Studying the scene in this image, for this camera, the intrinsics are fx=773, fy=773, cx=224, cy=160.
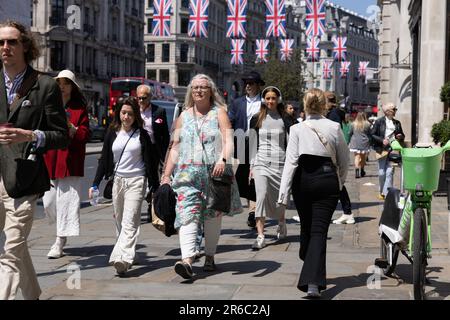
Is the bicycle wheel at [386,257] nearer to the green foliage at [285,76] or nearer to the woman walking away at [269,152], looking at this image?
the woman walking away at [269,152]

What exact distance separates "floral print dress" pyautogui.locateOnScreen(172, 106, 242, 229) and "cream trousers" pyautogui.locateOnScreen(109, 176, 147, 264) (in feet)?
1.69

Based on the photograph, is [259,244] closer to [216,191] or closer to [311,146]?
[216,191]

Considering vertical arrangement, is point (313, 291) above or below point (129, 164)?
below

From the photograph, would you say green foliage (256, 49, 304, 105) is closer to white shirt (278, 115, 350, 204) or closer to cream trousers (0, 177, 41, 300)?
white shirt (278, 115, 350, 204)

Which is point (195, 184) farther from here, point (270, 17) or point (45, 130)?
point (270, 17)

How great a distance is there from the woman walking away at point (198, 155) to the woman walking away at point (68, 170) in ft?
4.40

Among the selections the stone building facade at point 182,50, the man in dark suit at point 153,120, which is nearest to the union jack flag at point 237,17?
the man in dark suit at point 153,120

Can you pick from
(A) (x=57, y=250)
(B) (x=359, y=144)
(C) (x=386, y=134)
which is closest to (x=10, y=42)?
(A) (x=57, y=250)

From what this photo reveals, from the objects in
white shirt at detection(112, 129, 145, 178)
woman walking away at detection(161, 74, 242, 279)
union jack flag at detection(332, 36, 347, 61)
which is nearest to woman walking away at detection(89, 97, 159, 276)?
white shirt at detection(112, 129, 145, 178)

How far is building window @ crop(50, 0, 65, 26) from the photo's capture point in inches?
2354

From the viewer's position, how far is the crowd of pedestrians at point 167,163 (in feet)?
15.0

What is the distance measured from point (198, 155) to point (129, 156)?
2.94 feet

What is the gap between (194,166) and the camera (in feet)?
22.1
